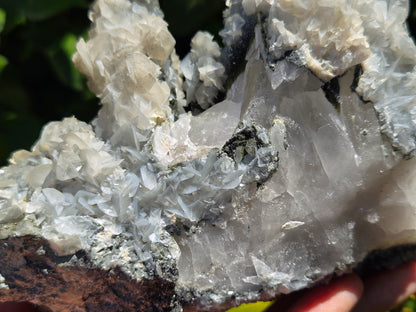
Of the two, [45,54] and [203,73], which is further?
[45,54]

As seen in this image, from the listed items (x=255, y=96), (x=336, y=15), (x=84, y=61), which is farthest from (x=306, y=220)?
(x=84, y=61)

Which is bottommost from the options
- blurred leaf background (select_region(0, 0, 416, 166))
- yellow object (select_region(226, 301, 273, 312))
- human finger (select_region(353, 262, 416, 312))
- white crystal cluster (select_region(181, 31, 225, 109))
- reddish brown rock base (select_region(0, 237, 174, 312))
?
human finger (select_region(353, 262, 416, 312))

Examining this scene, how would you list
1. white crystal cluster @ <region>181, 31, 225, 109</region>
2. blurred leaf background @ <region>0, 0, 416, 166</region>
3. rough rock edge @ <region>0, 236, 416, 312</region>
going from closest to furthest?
rough rock edge @ <region>0, 236, 416, 312</region> → white crystal cluster @ <region>181, 31, 225, 109</region> → blurred leaf background @ <region>0, 0, 416, 166</region>

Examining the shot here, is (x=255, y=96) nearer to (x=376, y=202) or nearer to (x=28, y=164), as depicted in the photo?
(x=376, y=202)

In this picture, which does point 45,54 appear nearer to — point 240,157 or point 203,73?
point 203,73

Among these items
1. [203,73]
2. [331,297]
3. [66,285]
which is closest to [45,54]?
[203,73]

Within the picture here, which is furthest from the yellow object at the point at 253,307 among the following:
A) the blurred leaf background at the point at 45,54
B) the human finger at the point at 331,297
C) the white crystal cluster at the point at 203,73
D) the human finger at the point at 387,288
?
the blurred leaf background at the point at 45,54

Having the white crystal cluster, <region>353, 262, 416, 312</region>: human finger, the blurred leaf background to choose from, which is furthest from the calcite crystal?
the blurred leaf background

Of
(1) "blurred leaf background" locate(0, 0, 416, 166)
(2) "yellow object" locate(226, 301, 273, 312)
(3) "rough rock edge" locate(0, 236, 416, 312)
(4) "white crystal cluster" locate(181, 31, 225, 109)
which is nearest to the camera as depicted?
(3) "rough rock edge" locate(0, 236, 416, 312)

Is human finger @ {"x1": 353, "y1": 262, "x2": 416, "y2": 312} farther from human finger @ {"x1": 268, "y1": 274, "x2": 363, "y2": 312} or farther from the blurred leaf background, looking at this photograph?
the blurred leaf background
